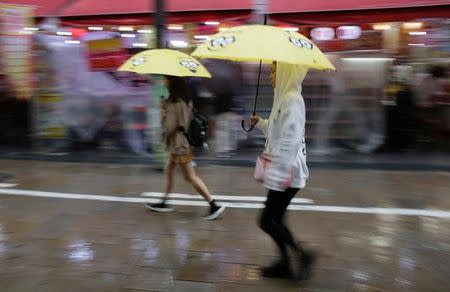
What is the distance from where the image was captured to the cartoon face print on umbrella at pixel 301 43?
3.40 m

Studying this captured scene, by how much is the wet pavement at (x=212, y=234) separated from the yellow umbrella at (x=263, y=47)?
1.77 metres

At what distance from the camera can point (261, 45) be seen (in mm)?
3264

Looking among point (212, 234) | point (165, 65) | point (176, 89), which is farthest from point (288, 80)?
point (212, 234)

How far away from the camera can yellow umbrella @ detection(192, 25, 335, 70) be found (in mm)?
3184

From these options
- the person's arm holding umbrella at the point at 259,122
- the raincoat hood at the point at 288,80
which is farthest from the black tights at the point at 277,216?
the raincoat hood at the point at 288,80

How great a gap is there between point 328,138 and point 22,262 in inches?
233

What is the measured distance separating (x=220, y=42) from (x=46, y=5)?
720cm

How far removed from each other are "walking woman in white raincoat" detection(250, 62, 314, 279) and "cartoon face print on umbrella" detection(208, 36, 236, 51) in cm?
44

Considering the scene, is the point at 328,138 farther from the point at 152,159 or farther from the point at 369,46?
the point at 152,159

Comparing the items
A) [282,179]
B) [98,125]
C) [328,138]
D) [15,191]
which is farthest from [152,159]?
[282,179]

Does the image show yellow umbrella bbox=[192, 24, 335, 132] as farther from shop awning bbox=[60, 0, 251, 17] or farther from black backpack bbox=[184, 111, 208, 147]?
shop awning bbox=[60, 0, 251, 17]

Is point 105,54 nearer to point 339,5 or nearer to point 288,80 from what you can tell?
point 339,5

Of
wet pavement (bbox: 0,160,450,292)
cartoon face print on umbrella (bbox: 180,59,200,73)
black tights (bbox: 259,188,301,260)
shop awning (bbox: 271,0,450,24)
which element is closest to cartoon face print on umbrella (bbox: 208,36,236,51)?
black tights (bbox: 259,188,301,260)

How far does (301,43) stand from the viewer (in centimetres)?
347
